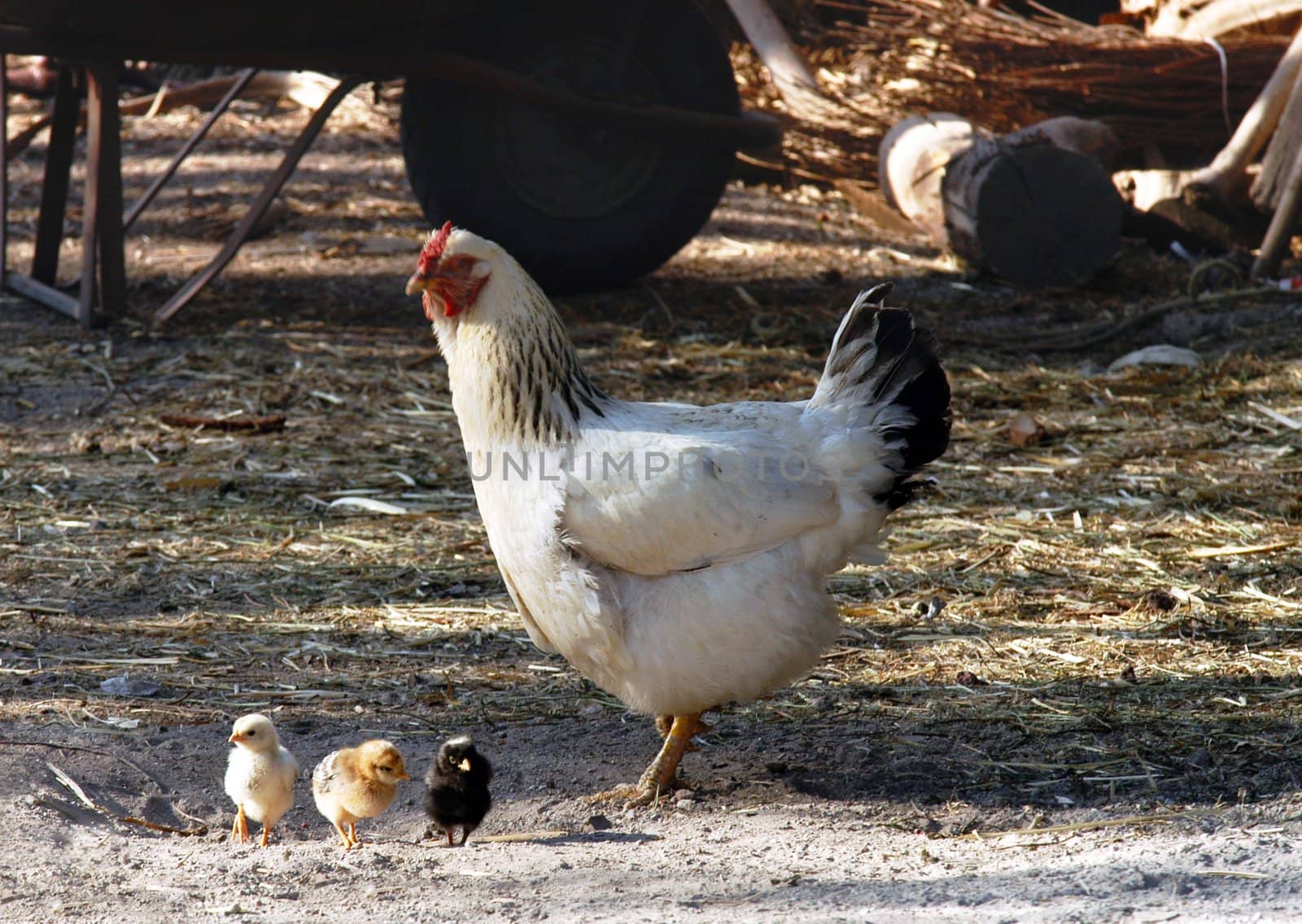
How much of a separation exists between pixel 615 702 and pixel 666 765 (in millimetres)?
579

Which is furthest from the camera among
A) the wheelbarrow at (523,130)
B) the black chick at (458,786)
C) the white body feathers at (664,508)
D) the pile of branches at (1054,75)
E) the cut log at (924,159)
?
the pile of branches at (1054,75)

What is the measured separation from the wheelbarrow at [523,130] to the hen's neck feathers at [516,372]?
4.00 metres

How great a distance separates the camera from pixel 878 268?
29.3 feet

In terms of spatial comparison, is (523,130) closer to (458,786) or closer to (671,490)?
(671,490)

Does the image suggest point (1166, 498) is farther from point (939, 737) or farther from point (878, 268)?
point (878, 268)

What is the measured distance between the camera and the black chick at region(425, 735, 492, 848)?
292 cm

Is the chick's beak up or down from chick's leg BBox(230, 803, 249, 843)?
up

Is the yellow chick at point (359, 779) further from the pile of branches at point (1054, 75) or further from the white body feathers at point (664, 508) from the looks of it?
the pile of branches at point (1054, 75)

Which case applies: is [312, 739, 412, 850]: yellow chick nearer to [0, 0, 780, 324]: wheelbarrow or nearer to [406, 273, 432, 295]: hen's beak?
[406, 273, 432, 295]: hen's beak

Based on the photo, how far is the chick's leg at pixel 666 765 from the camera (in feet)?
10.6

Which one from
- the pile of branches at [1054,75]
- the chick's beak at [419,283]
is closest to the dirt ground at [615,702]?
the chick's beak at [419,283]

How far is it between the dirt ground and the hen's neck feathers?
88 centimetres

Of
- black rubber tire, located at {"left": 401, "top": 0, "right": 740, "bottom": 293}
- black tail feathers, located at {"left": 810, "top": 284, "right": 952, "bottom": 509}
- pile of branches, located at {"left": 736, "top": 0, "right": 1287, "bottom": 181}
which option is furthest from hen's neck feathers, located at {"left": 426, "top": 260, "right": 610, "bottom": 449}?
pile of branches, located at {"left": 736, "top": 0, "right": 1287, "bottom": 181}

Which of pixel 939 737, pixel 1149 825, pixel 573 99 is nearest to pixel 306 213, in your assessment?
pixel 573 99
